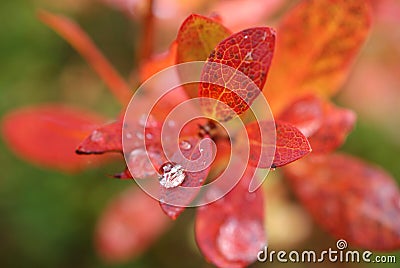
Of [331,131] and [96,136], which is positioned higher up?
[96,136]

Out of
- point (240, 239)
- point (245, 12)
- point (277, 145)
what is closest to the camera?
point (277, 145)

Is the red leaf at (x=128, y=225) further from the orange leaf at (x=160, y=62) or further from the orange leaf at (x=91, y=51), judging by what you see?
the orange leaf at (x=160, y=62)

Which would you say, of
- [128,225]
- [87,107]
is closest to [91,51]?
[128,225]

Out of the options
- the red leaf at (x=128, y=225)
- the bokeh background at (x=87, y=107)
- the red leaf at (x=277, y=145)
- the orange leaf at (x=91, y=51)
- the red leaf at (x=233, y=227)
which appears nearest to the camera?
the red leaf at (x=277, y=145)

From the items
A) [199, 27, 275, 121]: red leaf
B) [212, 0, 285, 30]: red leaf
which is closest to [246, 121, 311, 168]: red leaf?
[199, 27, 275, 121]: red leaf

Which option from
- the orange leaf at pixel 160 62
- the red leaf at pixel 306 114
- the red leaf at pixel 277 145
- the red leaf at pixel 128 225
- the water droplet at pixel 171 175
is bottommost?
the red leaf at pixel 128 225

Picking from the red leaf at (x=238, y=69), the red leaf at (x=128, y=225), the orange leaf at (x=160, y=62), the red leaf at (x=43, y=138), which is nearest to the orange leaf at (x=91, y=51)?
the red leaf at (x=43, y=138)

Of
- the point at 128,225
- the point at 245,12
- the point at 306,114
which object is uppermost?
the point at 245,12

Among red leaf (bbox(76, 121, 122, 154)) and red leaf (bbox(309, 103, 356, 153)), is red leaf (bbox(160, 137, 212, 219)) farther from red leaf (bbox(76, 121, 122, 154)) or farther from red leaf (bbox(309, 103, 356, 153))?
red leaf (bbox(309, 103, 356, 153))

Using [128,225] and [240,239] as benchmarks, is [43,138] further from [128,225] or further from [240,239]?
[240,239]
